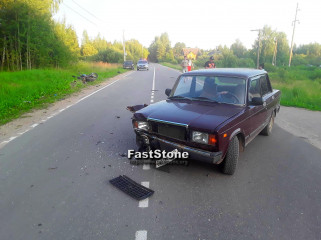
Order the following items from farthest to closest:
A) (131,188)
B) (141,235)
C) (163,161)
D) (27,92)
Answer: (27,92) < (163,161) < (131,188) < (141,235)

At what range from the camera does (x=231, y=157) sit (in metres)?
3.94

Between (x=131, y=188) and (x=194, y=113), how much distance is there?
4.90 ft

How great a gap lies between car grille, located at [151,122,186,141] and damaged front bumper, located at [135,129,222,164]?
11 cm

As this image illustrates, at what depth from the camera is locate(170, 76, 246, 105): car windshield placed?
14.9 ft

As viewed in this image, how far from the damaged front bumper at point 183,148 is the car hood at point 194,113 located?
0.33m

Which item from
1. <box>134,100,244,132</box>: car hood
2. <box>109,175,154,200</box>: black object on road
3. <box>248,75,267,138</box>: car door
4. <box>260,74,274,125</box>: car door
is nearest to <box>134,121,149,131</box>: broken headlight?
<box>134,100,244,132</box>: car hood

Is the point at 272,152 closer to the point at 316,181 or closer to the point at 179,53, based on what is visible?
the point at 316,181

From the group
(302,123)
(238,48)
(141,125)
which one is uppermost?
(238,48)

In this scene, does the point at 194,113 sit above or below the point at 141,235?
above

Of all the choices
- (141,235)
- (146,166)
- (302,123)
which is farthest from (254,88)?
(302,123)

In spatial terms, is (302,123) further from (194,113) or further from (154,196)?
(154,196)

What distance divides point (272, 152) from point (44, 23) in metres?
19.6

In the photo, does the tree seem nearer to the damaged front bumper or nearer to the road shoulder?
the road shoulder

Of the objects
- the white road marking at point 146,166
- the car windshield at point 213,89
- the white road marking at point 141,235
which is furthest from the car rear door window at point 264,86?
the white road marking at point 141,235
